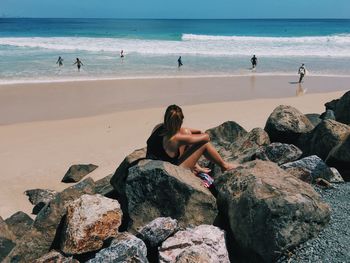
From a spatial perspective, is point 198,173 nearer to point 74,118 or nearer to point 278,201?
point 278,201

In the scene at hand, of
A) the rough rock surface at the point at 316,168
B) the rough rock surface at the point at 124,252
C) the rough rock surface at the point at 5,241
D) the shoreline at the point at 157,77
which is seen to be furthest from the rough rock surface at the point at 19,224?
the shoreline at the point at 157,77

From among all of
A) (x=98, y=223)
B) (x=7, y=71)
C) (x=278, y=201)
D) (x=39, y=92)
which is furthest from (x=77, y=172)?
(x=7, y=71)

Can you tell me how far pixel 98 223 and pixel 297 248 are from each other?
2177 millimetres

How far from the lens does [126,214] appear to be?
5.71 meters

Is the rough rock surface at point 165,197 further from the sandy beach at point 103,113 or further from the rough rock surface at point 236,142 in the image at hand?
the sandy beach at point 103,113

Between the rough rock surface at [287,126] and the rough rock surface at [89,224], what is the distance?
432cm

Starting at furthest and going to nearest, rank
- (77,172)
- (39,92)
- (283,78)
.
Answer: (283,78) < (39,92) < (77,172)

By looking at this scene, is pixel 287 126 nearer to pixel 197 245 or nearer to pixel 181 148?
pixel 181 148

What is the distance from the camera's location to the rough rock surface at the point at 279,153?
24.4 feet

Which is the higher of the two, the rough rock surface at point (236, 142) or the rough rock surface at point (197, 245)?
the rough rock surface at point (236, 142)

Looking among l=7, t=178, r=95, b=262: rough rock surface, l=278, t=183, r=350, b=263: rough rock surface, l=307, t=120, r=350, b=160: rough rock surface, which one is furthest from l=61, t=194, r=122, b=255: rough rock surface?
l=307, t=120, r=350, b=160: rough rock surface

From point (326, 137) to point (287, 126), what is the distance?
119cm

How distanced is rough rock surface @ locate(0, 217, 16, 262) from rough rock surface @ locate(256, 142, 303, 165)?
3974 mm

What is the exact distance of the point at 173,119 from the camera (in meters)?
5.99
